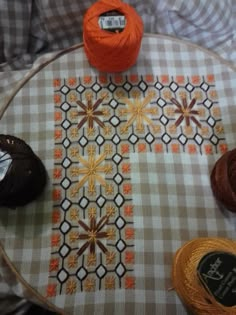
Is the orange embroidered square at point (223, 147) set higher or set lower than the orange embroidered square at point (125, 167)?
higher

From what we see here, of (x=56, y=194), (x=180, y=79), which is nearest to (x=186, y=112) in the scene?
(x=180, y=79)

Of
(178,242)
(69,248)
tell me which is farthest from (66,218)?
(178,242)

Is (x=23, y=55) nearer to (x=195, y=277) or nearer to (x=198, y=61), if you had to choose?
(x=198, y=61)

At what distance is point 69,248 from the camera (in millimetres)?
Answer: 683

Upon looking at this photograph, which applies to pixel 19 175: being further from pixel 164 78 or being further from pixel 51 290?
pixel 164 78

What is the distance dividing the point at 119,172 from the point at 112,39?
9.3 inches

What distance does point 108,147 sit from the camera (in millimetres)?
745

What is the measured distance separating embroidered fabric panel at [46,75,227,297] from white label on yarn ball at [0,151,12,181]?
119 mm

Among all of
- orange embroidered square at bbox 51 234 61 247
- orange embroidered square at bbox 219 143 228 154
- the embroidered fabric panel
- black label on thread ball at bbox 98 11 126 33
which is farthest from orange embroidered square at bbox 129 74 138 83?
orange embroidered square at bbox 51 234 61 247

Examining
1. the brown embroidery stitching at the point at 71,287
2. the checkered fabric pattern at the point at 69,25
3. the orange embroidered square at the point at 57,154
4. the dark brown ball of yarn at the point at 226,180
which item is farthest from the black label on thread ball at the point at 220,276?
the checkered fabric pattern at the point at 69,25

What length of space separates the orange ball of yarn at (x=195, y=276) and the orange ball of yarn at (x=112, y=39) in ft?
1.16

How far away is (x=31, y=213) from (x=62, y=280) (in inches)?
5.0

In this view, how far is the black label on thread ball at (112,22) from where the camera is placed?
717 millimetres

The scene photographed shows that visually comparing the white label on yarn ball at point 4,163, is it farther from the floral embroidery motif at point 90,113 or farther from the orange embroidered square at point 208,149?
the orange embroidered square at point 208,149
